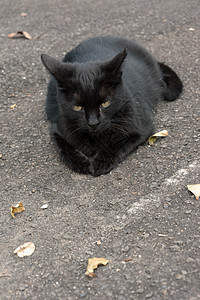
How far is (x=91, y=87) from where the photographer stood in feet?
10.3

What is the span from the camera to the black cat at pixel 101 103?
320 centimetres

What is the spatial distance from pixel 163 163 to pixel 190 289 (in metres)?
1.38

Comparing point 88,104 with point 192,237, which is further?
point 88,104

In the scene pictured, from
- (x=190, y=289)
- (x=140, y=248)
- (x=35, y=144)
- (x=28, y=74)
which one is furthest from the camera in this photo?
(x=28, y=74)

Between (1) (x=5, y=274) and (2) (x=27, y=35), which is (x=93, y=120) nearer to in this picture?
(1) (x=5, y=274)

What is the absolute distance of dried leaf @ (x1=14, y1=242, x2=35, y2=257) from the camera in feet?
9.23

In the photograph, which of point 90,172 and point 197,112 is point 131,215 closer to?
point 90,172

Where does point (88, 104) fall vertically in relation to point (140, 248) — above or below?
above

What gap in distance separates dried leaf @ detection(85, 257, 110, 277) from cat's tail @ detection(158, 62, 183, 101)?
238 centimetres

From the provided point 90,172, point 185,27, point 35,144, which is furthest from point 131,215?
point 185,27

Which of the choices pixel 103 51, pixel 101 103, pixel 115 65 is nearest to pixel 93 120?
pixel 101 103

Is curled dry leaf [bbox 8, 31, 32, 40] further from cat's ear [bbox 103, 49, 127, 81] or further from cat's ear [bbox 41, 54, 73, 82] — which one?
cat's ear [bbox 103, 49, 127, 81]

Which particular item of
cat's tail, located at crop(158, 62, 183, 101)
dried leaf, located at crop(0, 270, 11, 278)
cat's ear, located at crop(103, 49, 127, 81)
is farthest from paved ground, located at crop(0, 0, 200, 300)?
cat's ear, located at crop(103, 49, 127, 81)

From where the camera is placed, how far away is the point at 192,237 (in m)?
2.73
